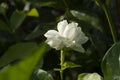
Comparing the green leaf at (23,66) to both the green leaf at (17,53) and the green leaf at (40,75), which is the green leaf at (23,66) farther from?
the green leaf at (17,53)

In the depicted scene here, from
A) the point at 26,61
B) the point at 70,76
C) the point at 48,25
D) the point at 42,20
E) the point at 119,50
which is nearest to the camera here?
the point at 26,61

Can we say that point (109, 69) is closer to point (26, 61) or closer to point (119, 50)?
point (119, 50)

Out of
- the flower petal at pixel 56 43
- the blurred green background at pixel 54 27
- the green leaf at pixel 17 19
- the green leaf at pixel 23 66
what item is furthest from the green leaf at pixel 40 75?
the green leaf at pixel 17 19

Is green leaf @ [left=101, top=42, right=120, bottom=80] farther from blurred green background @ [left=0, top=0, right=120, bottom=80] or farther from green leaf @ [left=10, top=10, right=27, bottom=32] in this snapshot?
green leaf @ [left=10, top=10, right=27, bottom=32]

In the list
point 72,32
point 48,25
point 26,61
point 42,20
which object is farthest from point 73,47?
point 42,20

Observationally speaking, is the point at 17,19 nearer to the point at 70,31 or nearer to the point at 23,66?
the point at 70,31

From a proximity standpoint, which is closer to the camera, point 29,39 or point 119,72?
point 119,72
